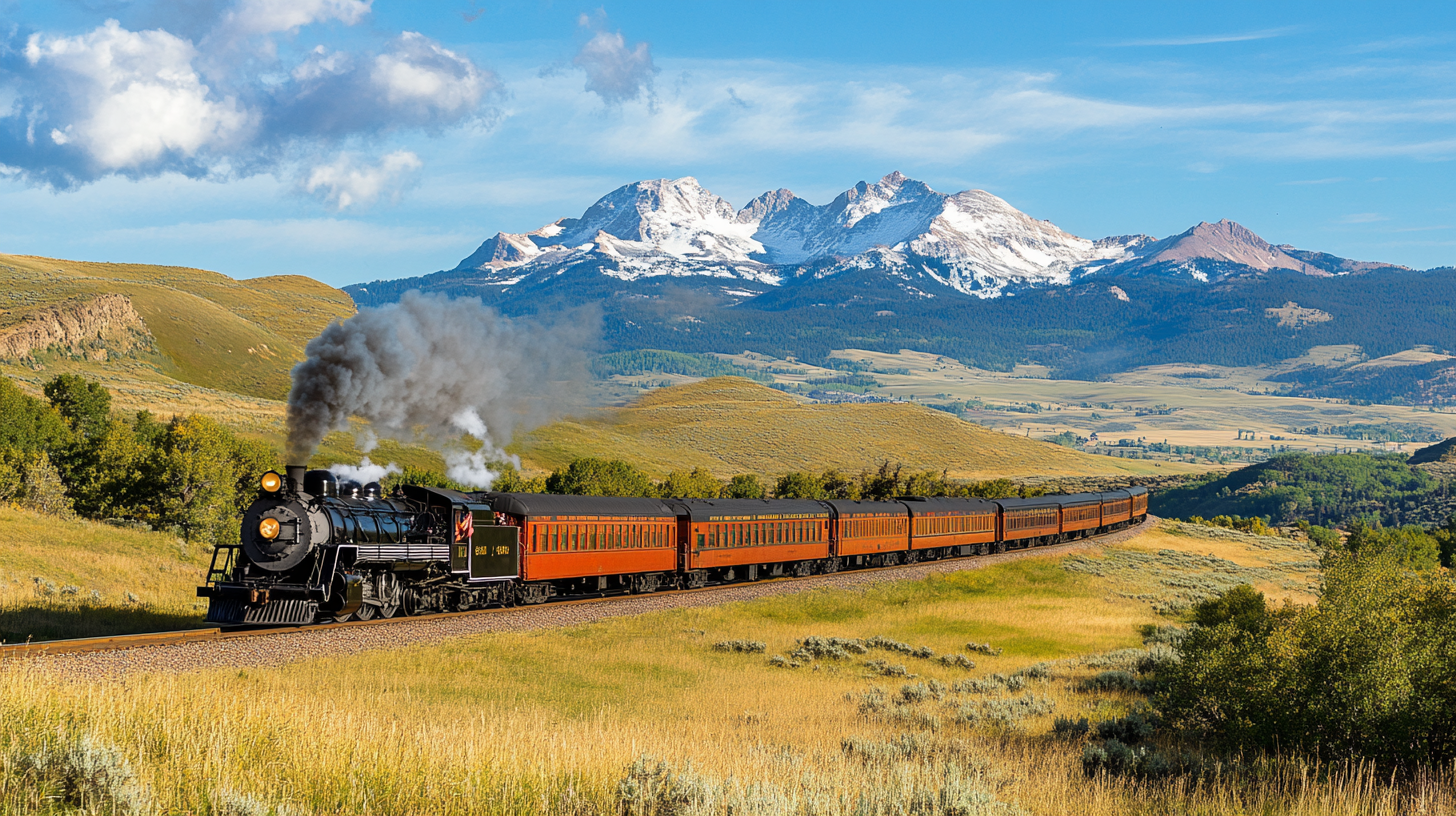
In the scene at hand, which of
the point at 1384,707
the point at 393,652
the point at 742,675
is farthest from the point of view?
the point at 742,675

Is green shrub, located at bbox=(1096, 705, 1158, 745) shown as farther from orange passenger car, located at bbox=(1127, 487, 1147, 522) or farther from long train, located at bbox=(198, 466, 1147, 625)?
orange passenger car, located at bbox=(1127, 487, 1147, 522)

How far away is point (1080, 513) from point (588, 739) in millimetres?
75946

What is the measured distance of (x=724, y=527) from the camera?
143 ft

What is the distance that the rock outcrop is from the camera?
149375 millimetres

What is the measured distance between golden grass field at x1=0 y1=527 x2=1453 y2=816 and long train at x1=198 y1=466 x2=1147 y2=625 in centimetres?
276

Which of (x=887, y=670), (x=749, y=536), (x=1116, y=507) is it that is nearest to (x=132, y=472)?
(x=749, y=536)

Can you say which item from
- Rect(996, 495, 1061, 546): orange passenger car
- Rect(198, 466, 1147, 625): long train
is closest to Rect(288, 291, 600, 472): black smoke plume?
Rect(198, 466, 1147, 625): long train

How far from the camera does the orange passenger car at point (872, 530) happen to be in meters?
51.9

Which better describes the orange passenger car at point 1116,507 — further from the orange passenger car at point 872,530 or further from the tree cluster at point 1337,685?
the tree cluster at point 1337,685

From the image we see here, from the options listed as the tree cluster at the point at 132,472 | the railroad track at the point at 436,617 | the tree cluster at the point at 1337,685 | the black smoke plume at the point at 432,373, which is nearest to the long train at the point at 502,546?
the railroad track at the point at 436,617

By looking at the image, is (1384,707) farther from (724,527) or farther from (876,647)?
(724,527)

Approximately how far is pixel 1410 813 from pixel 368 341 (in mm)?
30268

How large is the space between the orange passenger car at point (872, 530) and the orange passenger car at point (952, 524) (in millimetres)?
1125

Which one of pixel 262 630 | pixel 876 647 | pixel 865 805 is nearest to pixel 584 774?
pixel 865 805
